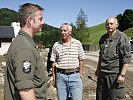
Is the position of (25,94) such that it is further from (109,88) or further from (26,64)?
(109,88)

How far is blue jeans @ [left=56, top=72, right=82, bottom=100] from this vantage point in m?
5.68

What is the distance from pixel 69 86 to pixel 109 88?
847mm

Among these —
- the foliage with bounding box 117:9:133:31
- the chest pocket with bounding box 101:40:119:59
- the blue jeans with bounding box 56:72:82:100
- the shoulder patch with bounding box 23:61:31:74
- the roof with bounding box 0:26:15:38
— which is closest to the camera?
the shoulder patch with bounding box 23:61:31:74

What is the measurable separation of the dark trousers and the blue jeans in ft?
1.51

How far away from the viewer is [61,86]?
5.72 meters

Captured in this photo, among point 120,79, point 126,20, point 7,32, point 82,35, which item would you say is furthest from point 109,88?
point 126,20

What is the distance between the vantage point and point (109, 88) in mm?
5332

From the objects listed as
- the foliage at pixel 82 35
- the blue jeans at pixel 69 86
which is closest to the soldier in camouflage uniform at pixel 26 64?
the blue jeans at pixel 69 86

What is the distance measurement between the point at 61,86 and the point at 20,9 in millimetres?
2909

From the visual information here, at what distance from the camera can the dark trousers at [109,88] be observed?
5.25 metres

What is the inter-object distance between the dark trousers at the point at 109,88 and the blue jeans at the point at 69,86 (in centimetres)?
46

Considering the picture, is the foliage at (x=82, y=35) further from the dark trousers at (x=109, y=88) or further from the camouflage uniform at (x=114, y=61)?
the camouflage uniform at (x=114, y=61)

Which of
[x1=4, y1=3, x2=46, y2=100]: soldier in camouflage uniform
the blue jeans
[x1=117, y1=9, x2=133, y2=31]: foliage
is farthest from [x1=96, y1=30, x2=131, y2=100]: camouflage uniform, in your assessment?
[x1=117, y1=9, x2=133, y2=31]: foliage

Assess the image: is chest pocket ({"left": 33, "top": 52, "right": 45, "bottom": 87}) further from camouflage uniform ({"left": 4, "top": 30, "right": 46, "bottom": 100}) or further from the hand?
the hand
